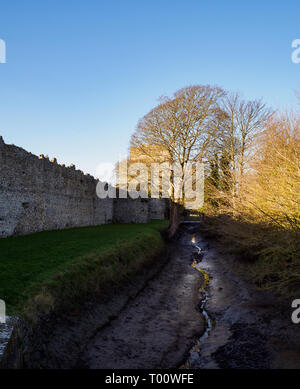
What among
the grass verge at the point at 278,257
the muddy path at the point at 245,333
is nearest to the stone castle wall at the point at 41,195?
the muddy path at the point at 245,333

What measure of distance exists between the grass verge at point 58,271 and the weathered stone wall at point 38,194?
6.55 ft

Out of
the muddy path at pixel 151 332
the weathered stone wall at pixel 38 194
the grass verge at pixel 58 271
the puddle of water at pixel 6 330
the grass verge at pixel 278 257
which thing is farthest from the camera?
the weathered stone wall at pixel 38 194

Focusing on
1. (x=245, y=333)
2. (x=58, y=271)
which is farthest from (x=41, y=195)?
(x=245, y=333)

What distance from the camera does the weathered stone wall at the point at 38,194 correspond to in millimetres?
12547

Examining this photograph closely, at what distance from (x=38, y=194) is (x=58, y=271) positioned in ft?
28.2

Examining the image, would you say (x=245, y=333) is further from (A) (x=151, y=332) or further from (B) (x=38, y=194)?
(B) (x=38, y=194)

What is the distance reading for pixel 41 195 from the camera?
15.8 m

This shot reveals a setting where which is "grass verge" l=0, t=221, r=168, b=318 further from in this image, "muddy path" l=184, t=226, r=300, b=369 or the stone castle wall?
"muddy path" l=184, t=226, r=300, b=369

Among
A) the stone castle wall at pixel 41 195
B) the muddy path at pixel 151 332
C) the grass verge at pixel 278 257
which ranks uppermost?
the stone castle wall at pixel 41 195

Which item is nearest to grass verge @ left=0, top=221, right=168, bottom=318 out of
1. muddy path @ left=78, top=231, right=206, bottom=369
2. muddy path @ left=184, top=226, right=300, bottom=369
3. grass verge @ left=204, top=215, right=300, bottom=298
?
muddy path @ left=78, top=231, right=206, bottom=369

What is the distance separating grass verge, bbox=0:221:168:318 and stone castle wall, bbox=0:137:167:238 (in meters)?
2.05

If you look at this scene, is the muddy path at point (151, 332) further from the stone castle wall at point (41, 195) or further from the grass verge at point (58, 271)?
the stone castle wall at point (41, 195)
